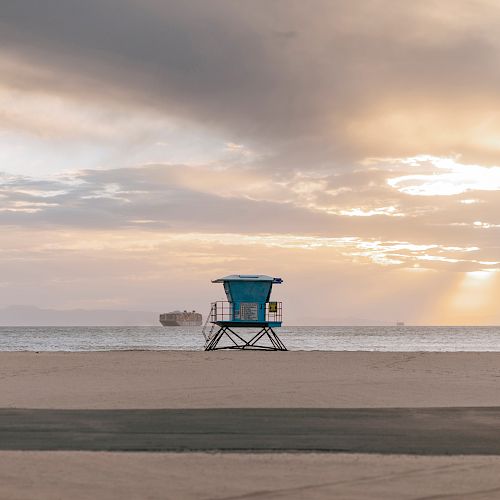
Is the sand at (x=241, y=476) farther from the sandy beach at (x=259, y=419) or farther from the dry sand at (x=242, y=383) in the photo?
the dry sand at (x=242, y=383)

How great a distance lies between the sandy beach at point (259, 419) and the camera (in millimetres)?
8672

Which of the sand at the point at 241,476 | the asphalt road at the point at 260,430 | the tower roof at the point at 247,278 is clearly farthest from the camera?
the tower roof at the point at 247,278

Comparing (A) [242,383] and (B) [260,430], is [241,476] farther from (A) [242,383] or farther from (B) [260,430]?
(A) [242,383]

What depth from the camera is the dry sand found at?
16719 millimetres

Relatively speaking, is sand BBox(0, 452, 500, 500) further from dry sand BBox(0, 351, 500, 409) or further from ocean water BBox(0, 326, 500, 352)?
ocean water BBox(0, 326, 500, 352)

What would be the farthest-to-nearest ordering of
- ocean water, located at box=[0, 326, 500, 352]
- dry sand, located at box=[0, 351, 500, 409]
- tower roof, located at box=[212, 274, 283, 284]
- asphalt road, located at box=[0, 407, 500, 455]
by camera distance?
1. ocean water, located at box=[0, 326, 500, 352]
2. tower roof, located at box=[212, 274, 283, 284]
3. dry sand, located at box=[0, 351, 500, 409]
4. asphalt road, located at box=[0, 407, 500, 455]

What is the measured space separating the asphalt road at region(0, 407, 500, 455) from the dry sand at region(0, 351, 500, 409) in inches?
55.2

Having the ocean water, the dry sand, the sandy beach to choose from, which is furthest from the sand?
the ocean water

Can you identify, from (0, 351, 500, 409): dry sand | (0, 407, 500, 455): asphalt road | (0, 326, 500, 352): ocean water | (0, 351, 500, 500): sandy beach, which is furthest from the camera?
(0, 326, 500, 352): ocean water

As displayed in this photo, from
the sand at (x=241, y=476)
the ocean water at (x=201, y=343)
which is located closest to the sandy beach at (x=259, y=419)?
the sand at (x=241, y=476)

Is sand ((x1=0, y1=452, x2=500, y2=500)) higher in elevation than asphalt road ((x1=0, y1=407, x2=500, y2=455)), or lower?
lower

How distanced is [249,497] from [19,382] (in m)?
14.9

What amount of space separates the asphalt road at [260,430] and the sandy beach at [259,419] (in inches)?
3.9

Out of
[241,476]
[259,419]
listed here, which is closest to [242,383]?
[259,419]
